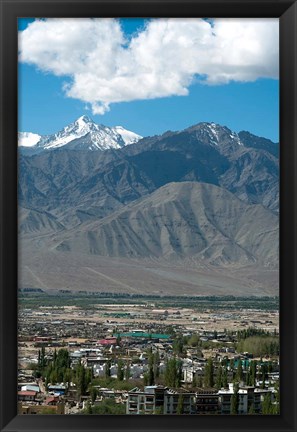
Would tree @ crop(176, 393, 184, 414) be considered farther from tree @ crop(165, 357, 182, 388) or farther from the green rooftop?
the green rooftop

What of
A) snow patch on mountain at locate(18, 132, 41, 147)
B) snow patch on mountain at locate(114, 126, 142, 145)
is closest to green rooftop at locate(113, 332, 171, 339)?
snow patch on mountain at locate(18, 132, 41, 147)

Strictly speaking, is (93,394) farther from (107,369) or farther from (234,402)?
(234,402)

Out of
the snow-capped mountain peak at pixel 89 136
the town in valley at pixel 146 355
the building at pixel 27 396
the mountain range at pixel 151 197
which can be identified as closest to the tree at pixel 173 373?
the town in valley at pixel 146 355

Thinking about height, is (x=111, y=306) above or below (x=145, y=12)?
below

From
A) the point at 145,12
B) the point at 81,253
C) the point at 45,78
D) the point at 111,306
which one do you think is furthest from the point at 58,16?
the point at 81,253
